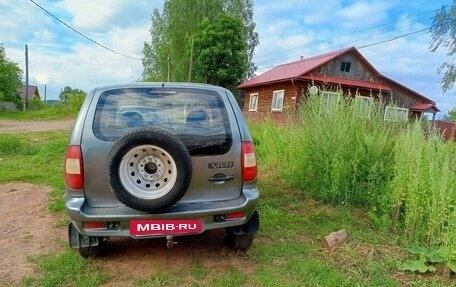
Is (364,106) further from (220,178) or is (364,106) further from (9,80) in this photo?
(9,80)

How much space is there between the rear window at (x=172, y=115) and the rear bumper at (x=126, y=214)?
0.43 meters

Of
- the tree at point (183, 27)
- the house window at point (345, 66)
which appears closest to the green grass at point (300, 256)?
the house window at point (345, 66)

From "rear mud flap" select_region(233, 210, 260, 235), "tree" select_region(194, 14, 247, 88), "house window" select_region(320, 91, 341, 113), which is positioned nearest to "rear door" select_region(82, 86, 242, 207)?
"rear mud flap" select_region(233, 210, 260, 235)

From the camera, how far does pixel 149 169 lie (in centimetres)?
250

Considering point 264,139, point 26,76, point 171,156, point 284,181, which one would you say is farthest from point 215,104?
point 26,76

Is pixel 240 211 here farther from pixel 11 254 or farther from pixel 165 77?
pixel 165 77

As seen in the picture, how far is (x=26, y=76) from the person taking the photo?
30.6 metres

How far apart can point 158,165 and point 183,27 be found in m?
32.0

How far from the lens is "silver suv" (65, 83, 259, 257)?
2447 mm

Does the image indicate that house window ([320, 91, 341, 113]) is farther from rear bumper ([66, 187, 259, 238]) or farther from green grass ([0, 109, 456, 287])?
rear bumper ([66, 187, 259, 238])

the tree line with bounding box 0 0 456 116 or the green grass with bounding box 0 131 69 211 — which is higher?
the tree line with bounding box 0 0 456 116

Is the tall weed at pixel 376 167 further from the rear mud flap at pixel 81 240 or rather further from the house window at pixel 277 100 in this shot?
the house window at pixel 277 100

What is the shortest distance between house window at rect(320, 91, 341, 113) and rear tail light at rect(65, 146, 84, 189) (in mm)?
3750

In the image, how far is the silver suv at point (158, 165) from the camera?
245cm
